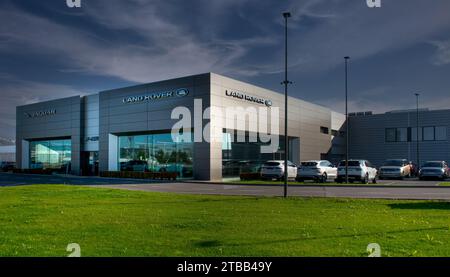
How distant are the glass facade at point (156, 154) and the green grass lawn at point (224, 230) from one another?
2449 cm

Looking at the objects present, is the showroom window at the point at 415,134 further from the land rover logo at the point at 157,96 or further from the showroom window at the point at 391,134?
the land rover logo at the point at 157,96

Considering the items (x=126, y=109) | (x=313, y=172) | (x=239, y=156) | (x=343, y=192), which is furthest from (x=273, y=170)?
(x=126, y=109)

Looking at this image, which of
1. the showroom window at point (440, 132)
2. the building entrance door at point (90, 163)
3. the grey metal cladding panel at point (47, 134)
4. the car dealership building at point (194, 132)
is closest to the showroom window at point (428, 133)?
the car dealership building at point (194, 132)

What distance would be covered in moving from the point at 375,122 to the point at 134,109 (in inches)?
1405

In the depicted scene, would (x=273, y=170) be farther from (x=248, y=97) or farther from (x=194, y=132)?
(x=248, y=97)

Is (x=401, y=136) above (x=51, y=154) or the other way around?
above

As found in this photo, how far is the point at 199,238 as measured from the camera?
7617mm

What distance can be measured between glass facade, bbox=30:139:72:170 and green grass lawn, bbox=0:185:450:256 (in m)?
39.5

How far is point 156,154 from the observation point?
132 feet

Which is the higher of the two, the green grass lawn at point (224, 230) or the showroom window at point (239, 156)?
the showroom window at point (239, 156)

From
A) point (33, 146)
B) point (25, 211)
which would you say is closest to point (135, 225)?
point (25, 211)

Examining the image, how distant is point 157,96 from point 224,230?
105ft

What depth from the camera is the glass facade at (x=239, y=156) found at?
37594mm

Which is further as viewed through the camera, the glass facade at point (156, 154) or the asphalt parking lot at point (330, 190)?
the glass facade at point (156, 154)
